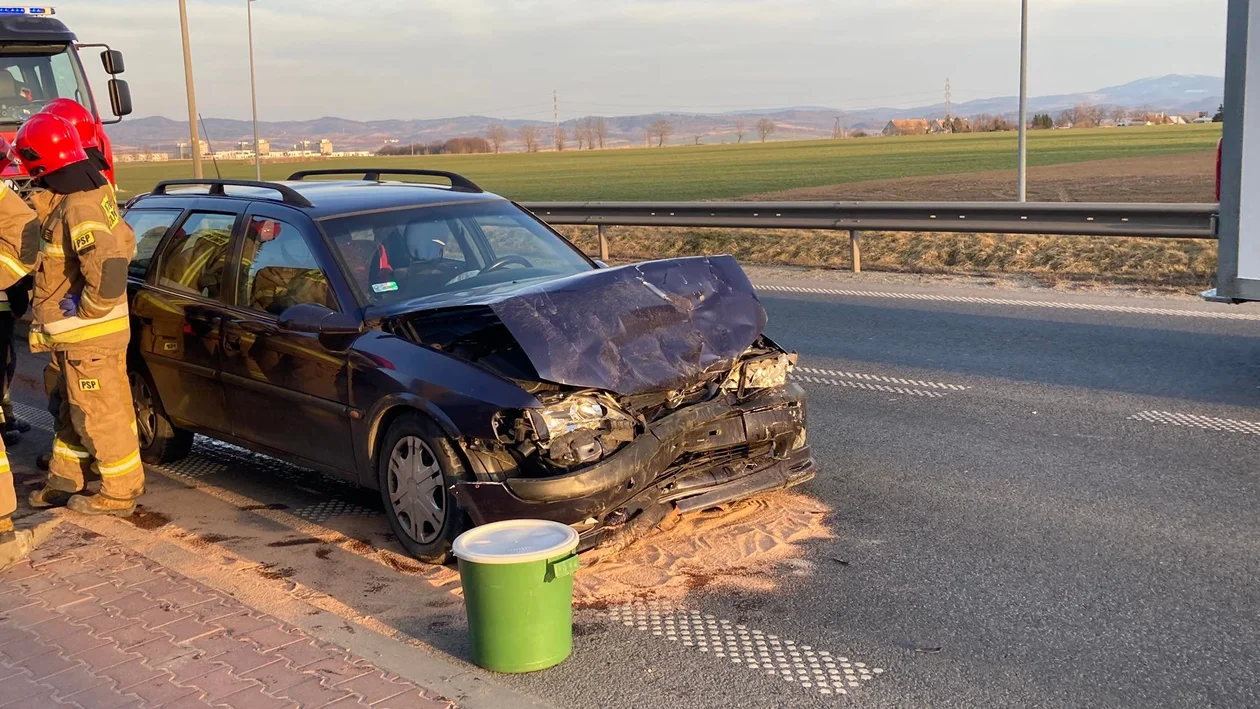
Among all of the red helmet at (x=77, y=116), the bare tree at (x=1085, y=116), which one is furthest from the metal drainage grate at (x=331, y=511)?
the bare tree at (x=1085, y=116)

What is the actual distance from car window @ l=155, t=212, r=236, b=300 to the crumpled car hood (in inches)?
61.8

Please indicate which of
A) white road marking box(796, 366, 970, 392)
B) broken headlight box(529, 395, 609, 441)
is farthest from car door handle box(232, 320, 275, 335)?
white road marking box(796, 366, 970, 392)

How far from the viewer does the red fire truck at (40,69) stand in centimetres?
1416

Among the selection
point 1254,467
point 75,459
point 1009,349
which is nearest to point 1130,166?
point 1009,349

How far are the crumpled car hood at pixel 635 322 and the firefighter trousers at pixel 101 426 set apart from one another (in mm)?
1869

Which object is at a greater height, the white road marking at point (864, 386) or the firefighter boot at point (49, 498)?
the white road marking at point (864, 386)

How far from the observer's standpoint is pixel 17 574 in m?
5.28

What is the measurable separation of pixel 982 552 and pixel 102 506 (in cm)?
431

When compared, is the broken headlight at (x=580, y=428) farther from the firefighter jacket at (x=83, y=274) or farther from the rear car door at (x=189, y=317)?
the firefighter jacket at (x=83, y=274)

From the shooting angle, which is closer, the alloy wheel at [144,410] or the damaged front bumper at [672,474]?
the damaged front bumper at [672,474]

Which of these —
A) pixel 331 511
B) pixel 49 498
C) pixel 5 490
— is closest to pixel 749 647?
pixel 331 511

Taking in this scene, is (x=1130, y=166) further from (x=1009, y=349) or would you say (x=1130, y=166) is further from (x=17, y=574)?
(x=17, y=574)

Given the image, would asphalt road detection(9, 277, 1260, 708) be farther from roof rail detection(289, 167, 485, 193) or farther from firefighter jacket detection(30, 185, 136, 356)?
roof rail detection(289, 167, 485, 193)

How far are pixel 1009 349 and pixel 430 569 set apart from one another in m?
5.91
